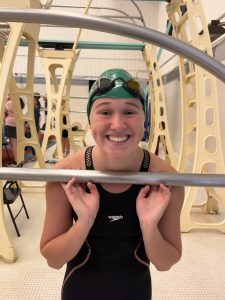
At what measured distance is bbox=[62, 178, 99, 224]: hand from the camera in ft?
2.49

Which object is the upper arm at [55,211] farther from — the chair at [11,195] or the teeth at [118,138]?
the chair at [11,195]

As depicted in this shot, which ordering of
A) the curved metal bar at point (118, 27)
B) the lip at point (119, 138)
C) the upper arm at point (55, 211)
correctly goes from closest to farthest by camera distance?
the curved metal bar at point (118, 27)
the lip at point (119, 138)
the upper arm at point (55, 211)

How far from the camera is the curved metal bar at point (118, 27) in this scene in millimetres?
627

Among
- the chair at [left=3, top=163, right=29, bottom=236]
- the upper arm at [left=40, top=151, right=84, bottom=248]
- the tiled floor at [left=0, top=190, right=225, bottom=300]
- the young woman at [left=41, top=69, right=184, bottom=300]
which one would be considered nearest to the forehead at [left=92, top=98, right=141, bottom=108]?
the young woman at [left=41, top=69, right=184, bottom=300]

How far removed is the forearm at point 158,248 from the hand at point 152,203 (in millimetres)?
26

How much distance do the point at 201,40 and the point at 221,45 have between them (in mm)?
1482

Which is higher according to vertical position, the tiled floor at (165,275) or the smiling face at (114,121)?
the smiling face at (114,121)

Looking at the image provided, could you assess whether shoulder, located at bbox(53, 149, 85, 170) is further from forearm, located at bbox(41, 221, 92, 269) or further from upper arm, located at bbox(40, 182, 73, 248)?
forearm, located at bbox(41, 221, 92, 269)

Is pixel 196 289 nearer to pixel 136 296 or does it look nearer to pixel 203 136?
pixel 136 296

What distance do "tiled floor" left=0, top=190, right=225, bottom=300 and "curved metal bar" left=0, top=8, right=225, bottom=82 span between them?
4.48 feet

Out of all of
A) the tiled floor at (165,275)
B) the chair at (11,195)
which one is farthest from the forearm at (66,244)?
the chair at (11,195)

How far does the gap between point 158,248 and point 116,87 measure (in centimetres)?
47

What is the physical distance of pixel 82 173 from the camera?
2.38 ft

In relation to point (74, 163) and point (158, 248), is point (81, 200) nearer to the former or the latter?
point (74, 163)
